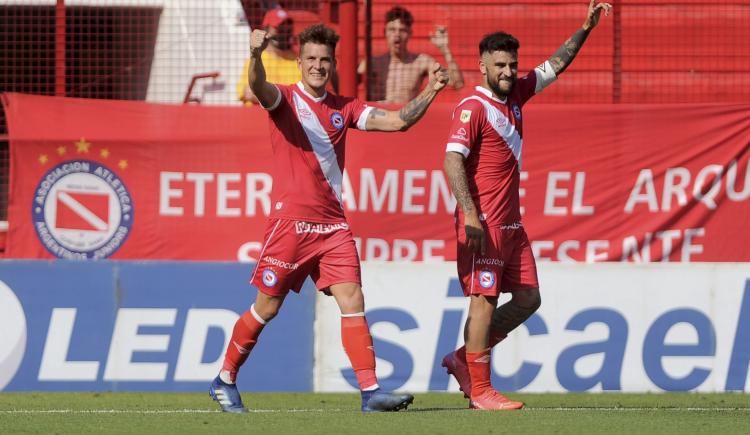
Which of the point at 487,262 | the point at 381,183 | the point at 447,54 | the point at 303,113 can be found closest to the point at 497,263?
the point at 487,262

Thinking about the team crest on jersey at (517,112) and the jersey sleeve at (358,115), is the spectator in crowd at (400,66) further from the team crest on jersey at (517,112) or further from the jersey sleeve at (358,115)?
the jersey sleeve at (358,115)

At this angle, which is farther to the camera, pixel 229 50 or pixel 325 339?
pixel 229 50

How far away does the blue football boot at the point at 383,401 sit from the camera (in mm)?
7227

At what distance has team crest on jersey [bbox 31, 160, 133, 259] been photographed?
10797mm

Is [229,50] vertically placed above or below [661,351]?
above

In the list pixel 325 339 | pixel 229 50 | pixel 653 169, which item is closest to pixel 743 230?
pixel 653 169

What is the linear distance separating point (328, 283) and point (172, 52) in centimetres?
459

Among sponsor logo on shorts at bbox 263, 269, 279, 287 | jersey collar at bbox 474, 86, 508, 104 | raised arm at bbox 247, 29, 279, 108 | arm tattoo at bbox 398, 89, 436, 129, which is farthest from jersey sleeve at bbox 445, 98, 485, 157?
sponsor logo on shorts at bbox 263, 269, 279, 287

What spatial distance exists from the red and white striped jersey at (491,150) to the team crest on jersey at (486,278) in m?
0.27

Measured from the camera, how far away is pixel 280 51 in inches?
451

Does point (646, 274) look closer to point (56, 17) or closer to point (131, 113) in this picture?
point (131, 113)

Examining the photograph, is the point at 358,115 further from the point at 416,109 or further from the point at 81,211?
the point at 81,211

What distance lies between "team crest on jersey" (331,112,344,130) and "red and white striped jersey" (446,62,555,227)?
0.60 m

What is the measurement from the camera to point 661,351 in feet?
32.1
